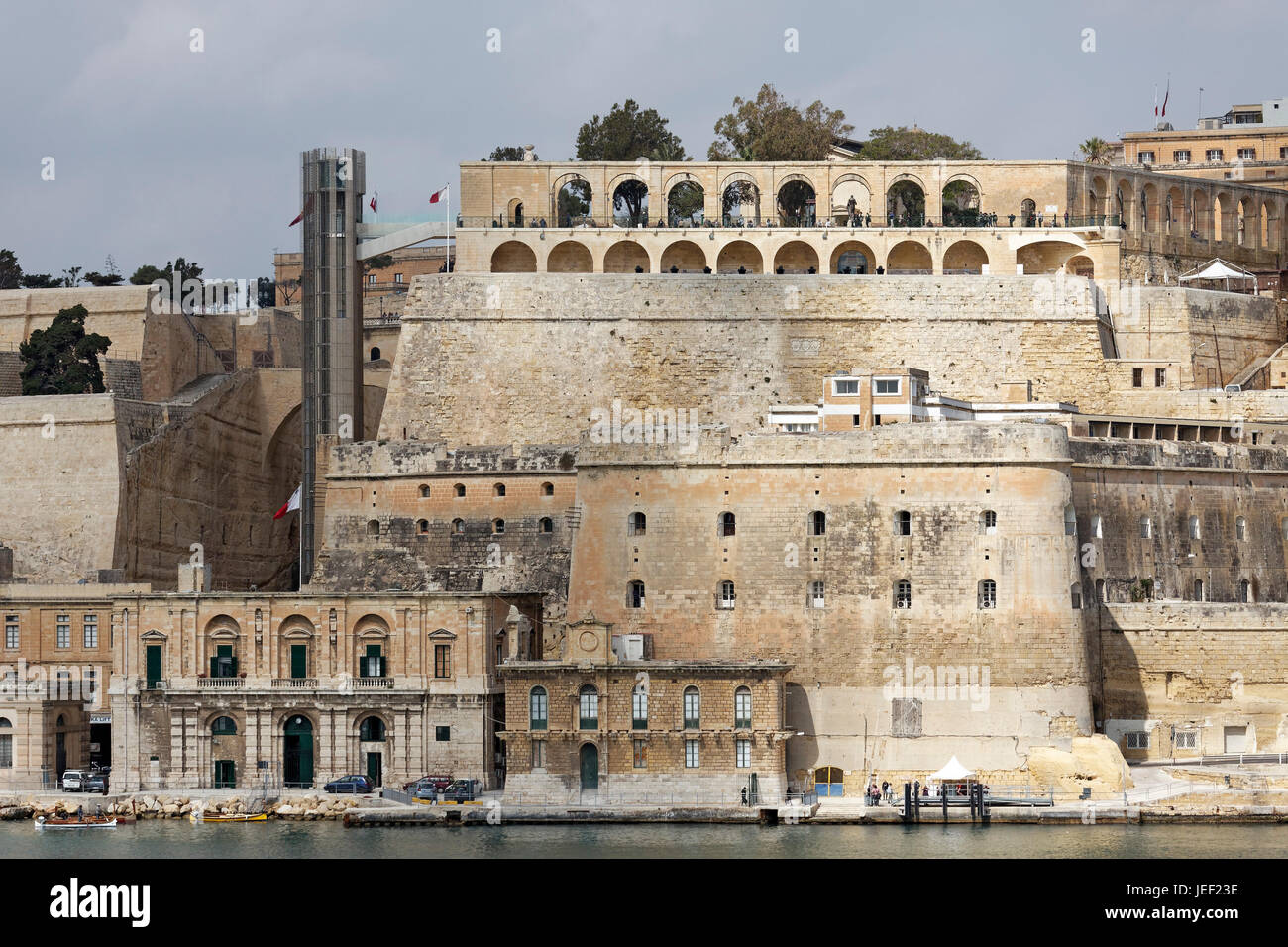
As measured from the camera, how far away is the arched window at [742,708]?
51.0 meters

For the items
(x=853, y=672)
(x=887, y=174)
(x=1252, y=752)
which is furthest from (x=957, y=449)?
(x=887, y=174)

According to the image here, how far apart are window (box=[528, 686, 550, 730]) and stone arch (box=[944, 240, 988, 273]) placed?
23079mm

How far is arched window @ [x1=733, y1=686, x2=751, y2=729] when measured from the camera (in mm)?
51000

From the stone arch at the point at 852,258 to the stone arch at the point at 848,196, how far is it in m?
0.75

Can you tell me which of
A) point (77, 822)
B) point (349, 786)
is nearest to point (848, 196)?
point (349, 786)

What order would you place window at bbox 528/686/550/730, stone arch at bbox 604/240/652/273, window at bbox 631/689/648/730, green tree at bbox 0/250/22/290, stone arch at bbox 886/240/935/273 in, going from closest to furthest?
window at bbox 631/689/648/730, window at bbox 528/686/550/730, stone arch at bbox 604/240/652/273, stone arch at bbox 886/240/935/273, green tree at bbox 0/250/22/290

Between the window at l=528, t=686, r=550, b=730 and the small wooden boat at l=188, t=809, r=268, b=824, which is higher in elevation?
the window at l=528, t=686, r=550, b=730

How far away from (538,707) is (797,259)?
885 inches

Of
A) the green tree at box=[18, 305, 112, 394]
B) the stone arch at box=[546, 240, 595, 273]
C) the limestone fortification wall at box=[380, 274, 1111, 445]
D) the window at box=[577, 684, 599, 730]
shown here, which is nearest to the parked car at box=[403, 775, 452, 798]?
the window at box=[577, 684, 599, 730]

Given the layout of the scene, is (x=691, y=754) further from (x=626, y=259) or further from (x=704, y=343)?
(x=626, y=259)

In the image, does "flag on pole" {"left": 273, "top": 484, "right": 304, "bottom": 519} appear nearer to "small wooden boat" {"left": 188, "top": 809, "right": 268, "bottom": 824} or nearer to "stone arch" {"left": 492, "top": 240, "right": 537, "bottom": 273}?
"stone arch" {"left": 492, "top": 240, "right": 537, "bottom": 273}

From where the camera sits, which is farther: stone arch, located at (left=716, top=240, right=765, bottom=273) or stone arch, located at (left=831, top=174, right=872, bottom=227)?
stone arch, located at (left=831, top=174, right=872, bottom=227)

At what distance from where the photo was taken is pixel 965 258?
69.8 m
